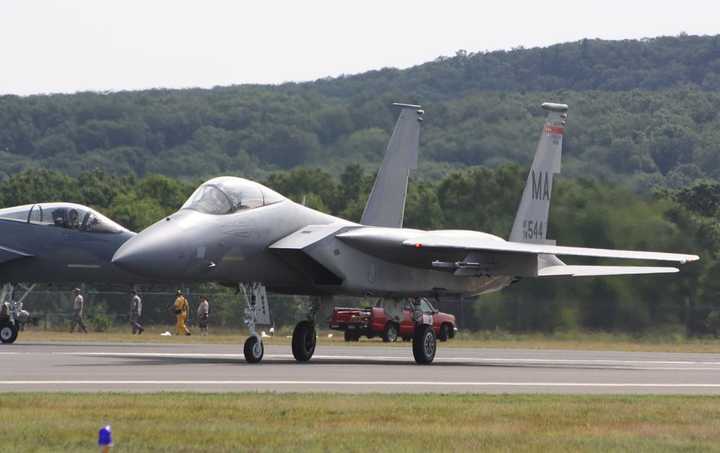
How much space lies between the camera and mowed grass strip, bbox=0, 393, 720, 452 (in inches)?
450

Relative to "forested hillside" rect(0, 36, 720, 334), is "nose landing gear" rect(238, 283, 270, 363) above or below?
below

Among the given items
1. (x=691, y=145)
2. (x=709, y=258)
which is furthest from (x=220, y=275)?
(x=691, y=145)

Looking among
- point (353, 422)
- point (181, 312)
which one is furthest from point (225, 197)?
point (181, 312)

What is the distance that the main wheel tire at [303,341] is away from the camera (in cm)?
2352

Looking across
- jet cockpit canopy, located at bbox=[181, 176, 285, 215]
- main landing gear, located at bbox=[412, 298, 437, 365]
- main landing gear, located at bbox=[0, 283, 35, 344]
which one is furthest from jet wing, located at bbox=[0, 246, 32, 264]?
main landing gear, located at bbox=[412, 298, 437, 365]

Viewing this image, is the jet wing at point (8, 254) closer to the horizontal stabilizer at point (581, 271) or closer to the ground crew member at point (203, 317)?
the horizontal stabilizer at point (581, 271)

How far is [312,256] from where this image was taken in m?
22.8

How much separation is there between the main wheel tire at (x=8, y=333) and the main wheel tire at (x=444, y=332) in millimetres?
14554

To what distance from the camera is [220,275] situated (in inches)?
859

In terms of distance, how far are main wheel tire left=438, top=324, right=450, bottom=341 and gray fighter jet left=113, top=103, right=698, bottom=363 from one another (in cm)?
1397

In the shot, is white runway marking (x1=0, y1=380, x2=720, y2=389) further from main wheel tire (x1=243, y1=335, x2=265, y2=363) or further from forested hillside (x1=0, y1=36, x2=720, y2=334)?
forested hillside (x1=0, y1=36, x2=720, y2=334)

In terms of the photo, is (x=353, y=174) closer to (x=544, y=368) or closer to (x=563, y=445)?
(x=544, y=368)

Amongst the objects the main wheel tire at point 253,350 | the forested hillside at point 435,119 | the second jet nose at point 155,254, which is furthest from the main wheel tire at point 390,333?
the second jet nose at point 155,254

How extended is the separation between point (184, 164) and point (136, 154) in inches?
365
